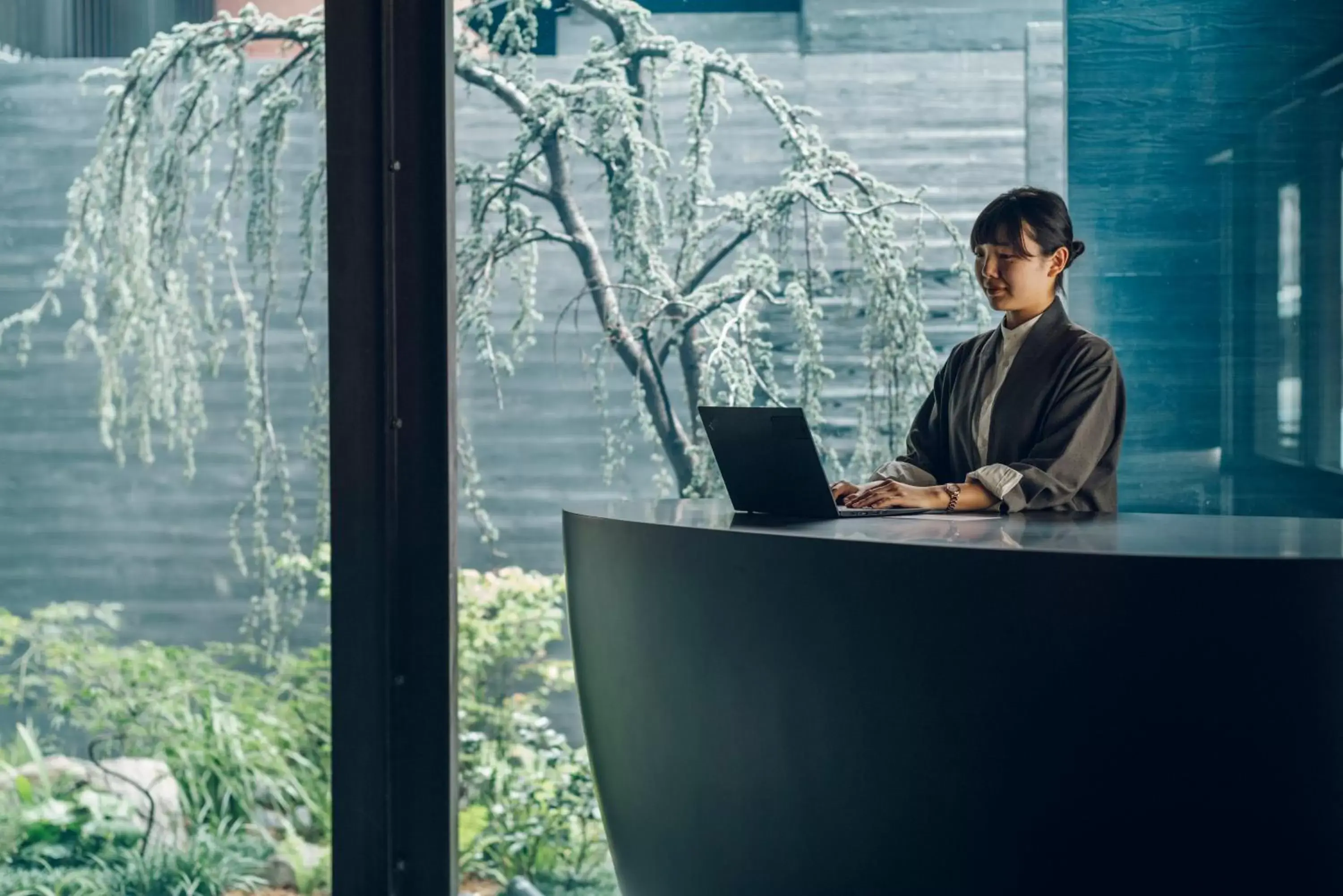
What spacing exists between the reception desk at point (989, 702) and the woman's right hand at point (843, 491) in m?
0.15

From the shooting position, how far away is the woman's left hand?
6.23 ft

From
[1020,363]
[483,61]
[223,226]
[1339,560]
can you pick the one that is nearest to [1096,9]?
[1020,363]

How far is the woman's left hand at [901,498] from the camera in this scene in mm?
1897

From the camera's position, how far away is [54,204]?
254cm

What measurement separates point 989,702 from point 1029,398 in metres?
0.66

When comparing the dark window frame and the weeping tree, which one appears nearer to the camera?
the dark window frame

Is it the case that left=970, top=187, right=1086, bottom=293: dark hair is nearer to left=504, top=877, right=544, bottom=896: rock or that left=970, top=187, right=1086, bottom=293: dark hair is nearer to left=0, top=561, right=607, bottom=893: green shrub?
left=0, top=561, right=607, bottom=893: green shrub

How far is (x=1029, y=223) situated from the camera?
1974 millimetres

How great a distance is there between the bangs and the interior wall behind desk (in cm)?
66

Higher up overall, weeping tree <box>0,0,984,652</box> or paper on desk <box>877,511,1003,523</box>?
weeping tree <box>0,0,984,652</box>

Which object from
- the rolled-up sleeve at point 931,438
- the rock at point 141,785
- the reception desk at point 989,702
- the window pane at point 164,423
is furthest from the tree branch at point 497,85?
the rock at point 141,785

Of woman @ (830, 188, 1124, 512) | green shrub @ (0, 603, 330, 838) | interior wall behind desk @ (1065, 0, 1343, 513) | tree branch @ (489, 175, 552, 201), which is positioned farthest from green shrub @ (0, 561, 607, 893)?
interior wall behind desk @ (1065, 0, 1343, 513)

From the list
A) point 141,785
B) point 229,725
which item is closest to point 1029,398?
point 229,725

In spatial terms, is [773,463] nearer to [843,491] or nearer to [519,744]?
[843,491]
